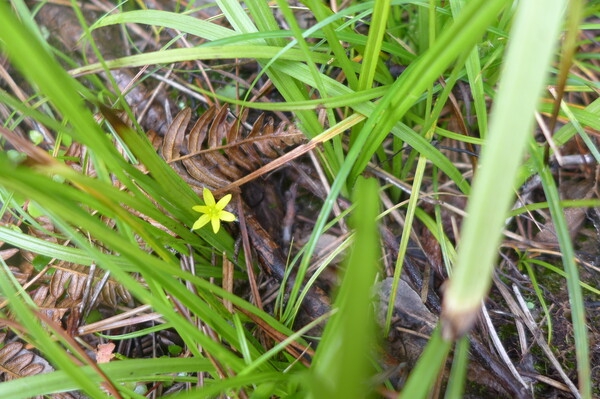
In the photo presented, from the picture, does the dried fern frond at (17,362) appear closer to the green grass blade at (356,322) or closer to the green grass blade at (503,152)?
the green grass blade at (356,322)

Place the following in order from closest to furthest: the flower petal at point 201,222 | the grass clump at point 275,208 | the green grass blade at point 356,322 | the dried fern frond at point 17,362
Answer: the green grass blade at point 356,322 < the grass clump at point 275,208 < the flower petal at point 201,222 < the dried fern frond at point 17,362

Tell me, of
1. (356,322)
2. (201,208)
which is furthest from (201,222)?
(356,322)

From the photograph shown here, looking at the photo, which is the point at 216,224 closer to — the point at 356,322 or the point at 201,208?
the point at 201,208

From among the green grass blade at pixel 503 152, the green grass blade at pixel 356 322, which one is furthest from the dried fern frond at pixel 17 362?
the green grass blade at pixel 503 152

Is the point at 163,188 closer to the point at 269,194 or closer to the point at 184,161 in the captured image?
the point at 184,161

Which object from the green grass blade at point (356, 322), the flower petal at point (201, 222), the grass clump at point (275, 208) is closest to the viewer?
the green grass blade at point (356, 322)

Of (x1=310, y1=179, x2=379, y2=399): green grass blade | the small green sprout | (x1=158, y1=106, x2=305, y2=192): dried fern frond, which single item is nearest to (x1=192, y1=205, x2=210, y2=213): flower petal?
the small green sprout

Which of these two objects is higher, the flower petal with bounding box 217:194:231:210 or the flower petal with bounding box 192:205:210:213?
the flower petal with bounding box 192:205:210:213

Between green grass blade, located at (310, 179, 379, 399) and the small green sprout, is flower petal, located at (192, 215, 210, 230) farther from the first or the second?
green grass blade, located at (310, 179, 379, 399)

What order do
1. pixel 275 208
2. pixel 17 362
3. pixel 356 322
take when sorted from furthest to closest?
pixel 275 208
pixel 17 362
pixel 356 322
